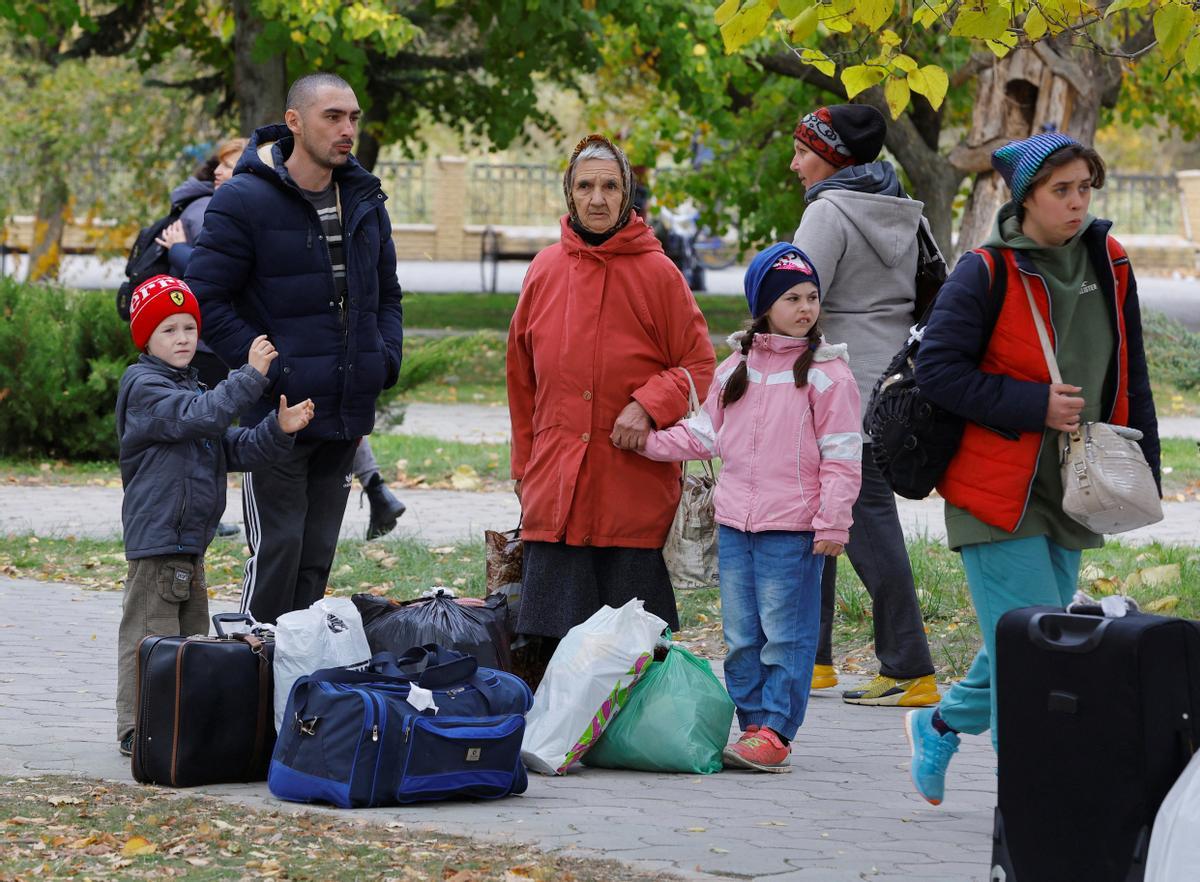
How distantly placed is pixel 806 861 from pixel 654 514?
1.62 meters

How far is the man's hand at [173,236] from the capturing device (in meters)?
8.61

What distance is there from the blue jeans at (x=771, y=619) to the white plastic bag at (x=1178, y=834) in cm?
204

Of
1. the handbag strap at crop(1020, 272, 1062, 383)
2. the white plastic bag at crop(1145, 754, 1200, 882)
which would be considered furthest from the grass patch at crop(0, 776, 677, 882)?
the handbag strap at crop(1020, 272, 1062, 383)

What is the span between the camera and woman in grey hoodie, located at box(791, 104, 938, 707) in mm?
6305

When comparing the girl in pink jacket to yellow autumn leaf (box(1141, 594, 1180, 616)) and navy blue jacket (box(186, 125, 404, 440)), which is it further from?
yellow autumn leaf (box(1141, 594, 1180, 616))

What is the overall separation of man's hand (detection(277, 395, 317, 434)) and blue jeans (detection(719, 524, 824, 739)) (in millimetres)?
1324

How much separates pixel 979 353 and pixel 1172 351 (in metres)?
4.51

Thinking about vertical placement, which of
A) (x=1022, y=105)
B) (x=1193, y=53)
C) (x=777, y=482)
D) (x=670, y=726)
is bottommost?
(x=670, y=726)

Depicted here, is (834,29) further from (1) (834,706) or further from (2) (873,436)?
(1) (834,706)

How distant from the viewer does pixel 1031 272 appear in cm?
459

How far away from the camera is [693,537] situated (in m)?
5.74

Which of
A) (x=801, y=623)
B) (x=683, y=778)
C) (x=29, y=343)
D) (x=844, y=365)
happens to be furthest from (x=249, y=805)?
(x=29, y=343)

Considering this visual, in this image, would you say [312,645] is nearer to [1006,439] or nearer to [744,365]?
[744,365]

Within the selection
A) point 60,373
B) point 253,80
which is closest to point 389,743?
point 60,373
